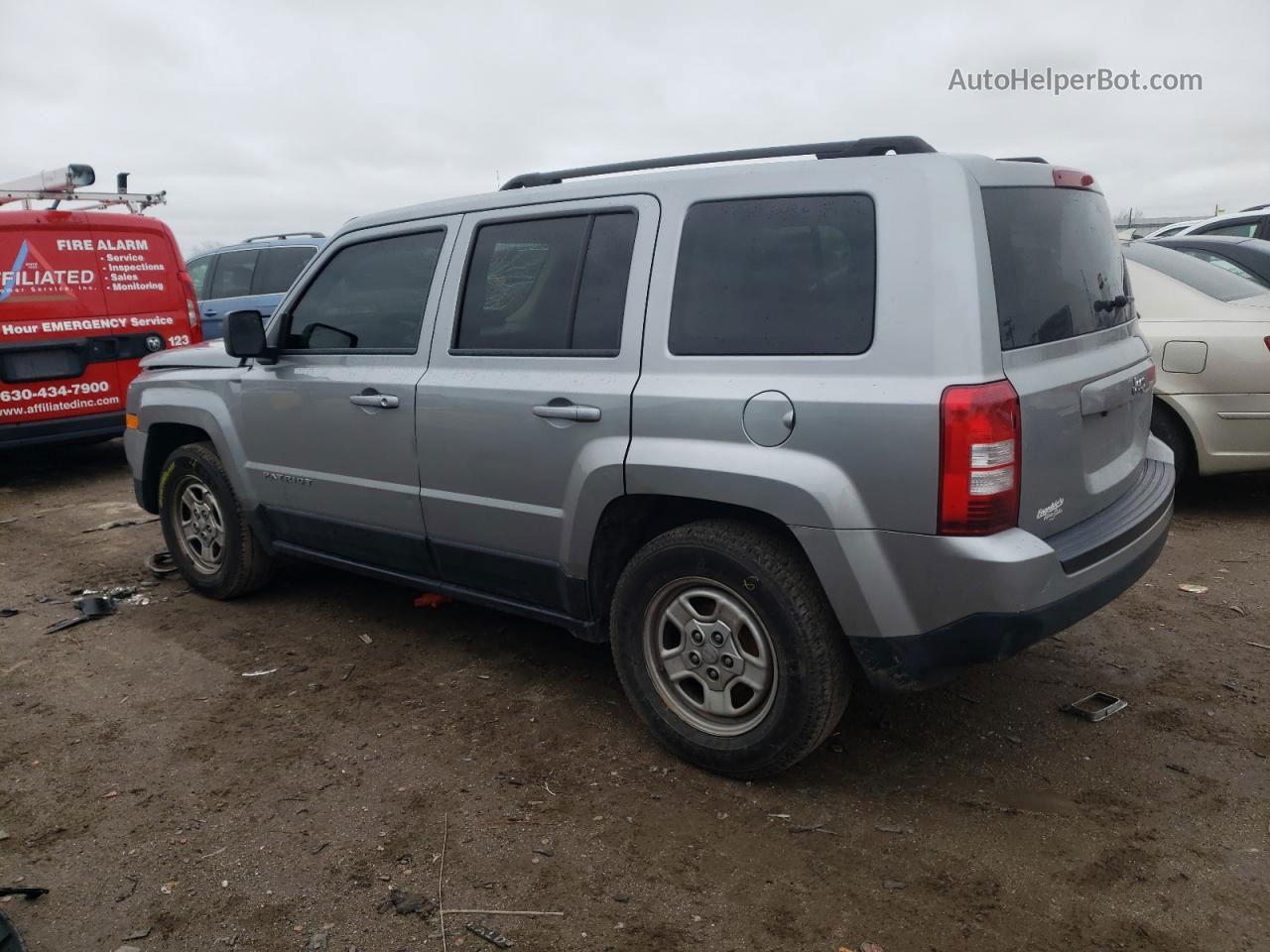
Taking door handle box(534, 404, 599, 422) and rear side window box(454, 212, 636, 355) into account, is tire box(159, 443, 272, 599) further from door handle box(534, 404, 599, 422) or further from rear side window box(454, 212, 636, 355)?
door handle box(534, 404, 599, 422)

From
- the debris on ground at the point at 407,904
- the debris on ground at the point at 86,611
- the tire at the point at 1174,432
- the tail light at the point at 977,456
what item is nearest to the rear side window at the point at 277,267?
the debris on ground at the point at 86,611

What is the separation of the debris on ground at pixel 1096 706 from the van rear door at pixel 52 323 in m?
7.13

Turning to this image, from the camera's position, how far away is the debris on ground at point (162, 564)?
557 centimetres

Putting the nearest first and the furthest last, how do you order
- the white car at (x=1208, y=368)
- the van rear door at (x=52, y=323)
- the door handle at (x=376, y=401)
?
the door handle at (x=376, y=401) → the white car at (x=1208, y=368) → the van rear door at (x=52, y=323)

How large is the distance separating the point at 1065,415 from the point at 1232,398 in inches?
130

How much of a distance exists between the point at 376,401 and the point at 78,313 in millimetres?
4903

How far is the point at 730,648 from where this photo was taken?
308cm

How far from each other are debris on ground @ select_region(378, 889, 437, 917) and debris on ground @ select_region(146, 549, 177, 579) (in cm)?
333

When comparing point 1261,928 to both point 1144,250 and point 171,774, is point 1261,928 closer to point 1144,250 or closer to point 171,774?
point 171,774

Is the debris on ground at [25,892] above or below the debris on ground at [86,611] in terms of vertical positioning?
below

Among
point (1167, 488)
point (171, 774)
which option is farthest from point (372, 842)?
point (1167, 488)

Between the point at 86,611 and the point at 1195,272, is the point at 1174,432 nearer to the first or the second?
the point at 1195,272

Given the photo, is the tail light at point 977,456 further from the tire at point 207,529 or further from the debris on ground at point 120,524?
the debris on ground at point 120,524

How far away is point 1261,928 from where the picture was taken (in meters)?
2.40
